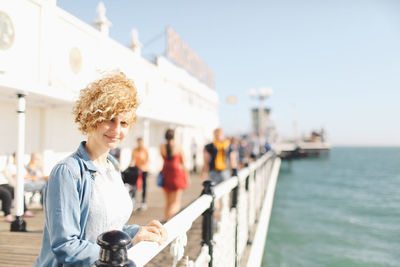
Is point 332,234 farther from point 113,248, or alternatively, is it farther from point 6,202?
point 113,248

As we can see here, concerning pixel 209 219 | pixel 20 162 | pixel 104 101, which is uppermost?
pixel 104 101

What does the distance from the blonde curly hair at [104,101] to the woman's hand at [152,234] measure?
531mm

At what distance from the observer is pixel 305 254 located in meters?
9.33

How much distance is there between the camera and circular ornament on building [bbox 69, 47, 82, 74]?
9.19 m

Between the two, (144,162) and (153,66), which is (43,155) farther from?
(153,66)

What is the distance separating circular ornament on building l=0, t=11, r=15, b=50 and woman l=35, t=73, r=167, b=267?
6411 mm

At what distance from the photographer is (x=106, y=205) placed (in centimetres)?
137

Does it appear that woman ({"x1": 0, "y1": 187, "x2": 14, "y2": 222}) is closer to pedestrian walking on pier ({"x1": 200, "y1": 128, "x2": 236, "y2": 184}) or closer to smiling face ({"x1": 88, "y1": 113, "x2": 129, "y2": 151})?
pedestrian walking on pier ({"x1": 200, "y1": 128, "x2": 236, "y2": 184})

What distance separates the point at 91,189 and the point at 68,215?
164 mm

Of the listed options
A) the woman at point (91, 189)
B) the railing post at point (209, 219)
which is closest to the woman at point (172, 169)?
the railing post at point (209, 219)

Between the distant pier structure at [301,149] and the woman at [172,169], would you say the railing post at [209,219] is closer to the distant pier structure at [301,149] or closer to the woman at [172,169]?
the woman at [172,169]

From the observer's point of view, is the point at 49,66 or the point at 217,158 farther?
the point at 49,66

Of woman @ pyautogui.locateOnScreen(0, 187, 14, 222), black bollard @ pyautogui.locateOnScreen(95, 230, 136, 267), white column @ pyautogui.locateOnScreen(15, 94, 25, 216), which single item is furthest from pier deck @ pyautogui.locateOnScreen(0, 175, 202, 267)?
black bollard @ pyautogui.locateOnScreen(95, 230, 136, 267)

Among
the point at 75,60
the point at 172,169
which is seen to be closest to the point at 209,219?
the point at 172,169
